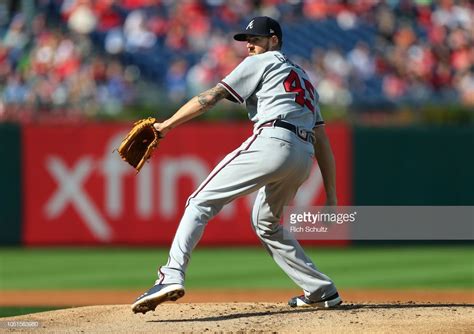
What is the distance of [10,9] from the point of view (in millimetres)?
15031

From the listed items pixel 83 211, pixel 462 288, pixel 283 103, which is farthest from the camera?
pixel 83 211

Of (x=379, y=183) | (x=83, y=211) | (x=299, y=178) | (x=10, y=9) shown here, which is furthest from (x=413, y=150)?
(x=299, y=178)

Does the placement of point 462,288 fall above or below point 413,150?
below

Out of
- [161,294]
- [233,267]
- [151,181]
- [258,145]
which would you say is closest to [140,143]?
[258,145]

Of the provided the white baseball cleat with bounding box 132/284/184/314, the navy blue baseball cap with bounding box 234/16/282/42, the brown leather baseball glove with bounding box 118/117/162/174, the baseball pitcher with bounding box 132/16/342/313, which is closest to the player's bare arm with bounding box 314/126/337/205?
the baseball pitcher with bounding box 132/16/342/313

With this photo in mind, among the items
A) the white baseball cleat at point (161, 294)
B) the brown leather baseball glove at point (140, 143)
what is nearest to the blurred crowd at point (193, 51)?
the brown leather baseball glove at point (140, 143)

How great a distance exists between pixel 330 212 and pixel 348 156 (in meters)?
7.33

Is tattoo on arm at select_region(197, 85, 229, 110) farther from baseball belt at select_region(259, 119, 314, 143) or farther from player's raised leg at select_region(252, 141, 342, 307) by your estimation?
player's raised leg at select_region(252, 141, 342, 307)

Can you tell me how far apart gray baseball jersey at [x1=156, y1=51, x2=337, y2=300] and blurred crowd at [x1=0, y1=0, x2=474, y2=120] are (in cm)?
736

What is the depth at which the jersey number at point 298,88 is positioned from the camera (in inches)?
215

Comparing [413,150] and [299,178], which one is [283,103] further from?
[413,150]

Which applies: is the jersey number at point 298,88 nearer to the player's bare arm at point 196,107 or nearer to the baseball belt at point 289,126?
the baseball belt at point 289,126

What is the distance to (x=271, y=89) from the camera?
213 inches

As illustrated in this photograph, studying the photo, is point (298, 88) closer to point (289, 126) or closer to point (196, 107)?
point (289, 126)
